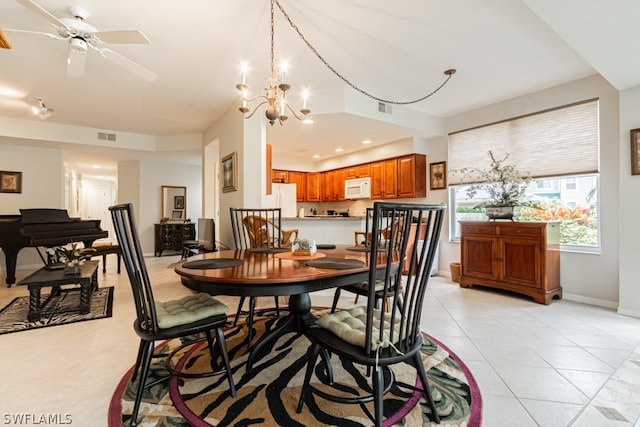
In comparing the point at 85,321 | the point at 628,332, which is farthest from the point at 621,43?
the point at 85,321

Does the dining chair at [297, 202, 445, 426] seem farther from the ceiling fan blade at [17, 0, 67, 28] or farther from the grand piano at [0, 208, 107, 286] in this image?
the grand piano at [0, 208, 107, 286]

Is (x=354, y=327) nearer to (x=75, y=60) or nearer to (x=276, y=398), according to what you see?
(x=276, y=398)

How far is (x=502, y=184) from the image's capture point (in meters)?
3.88

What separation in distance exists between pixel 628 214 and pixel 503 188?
1.20 meters

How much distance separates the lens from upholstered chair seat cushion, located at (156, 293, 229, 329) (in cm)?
151

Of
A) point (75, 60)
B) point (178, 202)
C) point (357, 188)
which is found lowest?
point (178, 202)

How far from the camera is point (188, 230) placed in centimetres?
739

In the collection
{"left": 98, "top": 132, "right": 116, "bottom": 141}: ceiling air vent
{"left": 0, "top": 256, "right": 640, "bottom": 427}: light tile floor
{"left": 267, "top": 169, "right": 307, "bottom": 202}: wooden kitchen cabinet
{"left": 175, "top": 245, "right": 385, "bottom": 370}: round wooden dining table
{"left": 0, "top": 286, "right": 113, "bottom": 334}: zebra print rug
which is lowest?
{"left": 0, "top": 256, "right": 640, "bottom": 427}: light tile floor

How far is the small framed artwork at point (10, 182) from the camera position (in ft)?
17.9

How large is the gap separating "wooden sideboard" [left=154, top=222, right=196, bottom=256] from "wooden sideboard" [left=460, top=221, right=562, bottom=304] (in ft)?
20.5

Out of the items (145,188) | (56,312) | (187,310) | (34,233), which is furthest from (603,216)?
(145,188)

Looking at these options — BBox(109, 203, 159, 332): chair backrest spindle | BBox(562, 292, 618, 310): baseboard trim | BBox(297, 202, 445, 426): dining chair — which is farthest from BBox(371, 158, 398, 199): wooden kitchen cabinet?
BBox(109, 203, 159, 332): chair backrest spindle

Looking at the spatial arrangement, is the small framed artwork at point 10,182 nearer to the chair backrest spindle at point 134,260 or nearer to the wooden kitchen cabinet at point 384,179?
the chair backrest spindle at point 134,260

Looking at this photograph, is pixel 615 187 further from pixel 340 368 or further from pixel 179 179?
pixel 179 179
